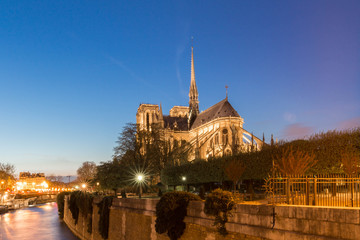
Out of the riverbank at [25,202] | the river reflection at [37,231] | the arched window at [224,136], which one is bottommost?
the riverbank at [25,202]

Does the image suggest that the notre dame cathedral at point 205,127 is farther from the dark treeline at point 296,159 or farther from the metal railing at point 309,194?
the metal railing at point 309,194

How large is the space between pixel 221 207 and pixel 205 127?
64741 mm

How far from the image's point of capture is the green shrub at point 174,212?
11.4m

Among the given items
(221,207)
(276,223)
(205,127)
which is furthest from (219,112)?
(276,223)

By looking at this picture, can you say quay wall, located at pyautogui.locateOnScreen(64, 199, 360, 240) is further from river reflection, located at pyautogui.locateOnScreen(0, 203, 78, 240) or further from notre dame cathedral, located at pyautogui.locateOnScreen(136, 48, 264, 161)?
notre dame cathedral, located at pyautogui.locateOnScreen(136, 48, 264, 161)

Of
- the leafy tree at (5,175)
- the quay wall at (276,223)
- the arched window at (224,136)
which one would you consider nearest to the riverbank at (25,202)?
the leafy tree at (5,175)

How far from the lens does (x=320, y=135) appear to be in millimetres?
22344

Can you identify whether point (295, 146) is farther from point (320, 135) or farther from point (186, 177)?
point (186, 177)

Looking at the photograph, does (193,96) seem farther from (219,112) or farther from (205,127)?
(219,112)

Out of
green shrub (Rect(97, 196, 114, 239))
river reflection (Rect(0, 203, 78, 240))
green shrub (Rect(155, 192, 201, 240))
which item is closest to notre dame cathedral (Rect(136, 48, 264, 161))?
river reflection (Rect(0, 203, 78, 240))

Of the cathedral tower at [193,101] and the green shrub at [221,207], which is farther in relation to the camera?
the cathedral tower at [193,101]

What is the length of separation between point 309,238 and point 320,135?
56.9 ft

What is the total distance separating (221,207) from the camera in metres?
9.11

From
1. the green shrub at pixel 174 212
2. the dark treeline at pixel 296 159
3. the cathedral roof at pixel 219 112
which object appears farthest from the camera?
the cathedral roof at pixel 219 112
